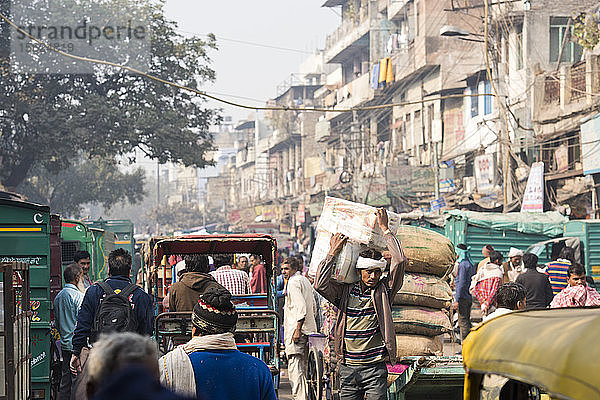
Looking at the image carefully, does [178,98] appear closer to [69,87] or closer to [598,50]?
[69,87]

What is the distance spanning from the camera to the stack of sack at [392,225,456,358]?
8547 mm

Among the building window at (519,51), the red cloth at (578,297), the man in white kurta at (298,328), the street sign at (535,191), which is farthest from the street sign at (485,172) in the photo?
the man in white kurta at (298,328)

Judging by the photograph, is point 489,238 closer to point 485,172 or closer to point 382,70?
point 485,172

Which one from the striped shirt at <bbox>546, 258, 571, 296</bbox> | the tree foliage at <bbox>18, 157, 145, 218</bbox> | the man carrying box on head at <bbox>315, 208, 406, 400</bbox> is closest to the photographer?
the man carrying box on head at <bbox>315, 208, 406, 400</bbox>

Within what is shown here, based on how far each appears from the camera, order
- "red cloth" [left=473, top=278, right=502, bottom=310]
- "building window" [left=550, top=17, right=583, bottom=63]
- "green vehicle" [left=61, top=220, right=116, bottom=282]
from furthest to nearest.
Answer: "building window" [left=550, top=17, right=583, bottom=63] → "green vehicle" [left=61, top=220, right=116, bottom=282] → "red cloth" [left=473, top=278, right=502, bottom=310]

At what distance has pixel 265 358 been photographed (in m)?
8.61

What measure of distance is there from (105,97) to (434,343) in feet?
84.6

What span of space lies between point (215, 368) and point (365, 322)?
2886 millimetres

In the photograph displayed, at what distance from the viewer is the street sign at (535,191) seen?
21422mm

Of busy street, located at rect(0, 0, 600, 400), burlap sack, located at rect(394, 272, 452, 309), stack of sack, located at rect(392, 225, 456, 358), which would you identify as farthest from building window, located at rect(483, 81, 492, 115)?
burlap sack, located at rect(394, 272, 452, 309)

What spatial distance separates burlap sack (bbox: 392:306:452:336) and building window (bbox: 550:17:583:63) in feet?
68.5

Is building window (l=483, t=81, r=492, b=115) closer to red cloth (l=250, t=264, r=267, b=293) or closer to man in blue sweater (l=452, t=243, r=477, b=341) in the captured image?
man in blue sweater (l=452, t=243, r=477, b=341)

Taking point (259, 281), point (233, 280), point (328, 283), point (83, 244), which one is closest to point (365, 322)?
point (328, 283)

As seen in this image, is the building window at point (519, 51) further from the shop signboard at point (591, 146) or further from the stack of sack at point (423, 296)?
the stack of sack at point (423, 296)
